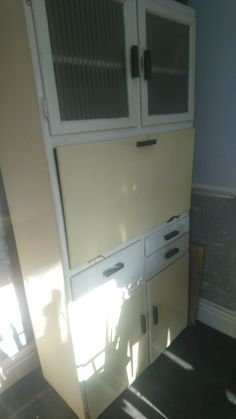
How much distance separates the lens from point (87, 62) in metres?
0.92

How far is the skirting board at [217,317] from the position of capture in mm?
1753

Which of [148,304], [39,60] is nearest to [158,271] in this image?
[148,304]

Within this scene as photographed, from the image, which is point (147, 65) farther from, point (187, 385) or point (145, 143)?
point (187, 385)

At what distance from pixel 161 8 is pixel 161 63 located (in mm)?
198

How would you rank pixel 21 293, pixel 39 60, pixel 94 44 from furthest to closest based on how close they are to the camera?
pixel 21 293
pixel 94 44
pixel 39 60

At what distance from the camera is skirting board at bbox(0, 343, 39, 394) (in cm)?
155

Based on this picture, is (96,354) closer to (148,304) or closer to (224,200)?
→ (148,304)

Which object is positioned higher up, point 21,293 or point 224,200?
point 224,200

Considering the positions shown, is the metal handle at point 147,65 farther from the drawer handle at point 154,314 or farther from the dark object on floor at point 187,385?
the dark object on floor at point 187,385

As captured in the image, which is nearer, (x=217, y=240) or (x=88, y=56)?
(x=88, y=56)

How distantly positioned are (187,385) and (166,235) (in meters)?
0.85

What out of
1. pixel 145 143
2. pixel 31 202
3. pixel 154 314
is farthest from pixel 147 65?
pixel 154 314

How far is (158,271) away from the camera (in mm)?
1467

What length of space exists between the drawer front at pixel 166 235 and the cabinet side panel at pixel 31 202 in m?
0.50
